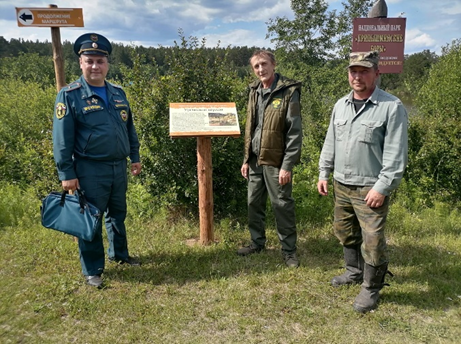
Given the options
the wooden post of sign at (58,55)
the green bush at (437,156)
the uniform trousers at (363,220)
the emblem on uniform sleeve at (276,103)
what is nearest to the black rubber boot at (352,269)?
Answer: the uniform trousers at (363,220)

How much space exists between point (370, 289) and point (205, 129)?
2.24 m

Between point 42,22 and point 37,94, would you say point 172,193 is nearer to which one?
point 42,22

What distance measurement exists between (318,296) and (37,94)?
38.9 feet

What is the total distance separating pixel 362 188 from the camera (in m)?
2.77

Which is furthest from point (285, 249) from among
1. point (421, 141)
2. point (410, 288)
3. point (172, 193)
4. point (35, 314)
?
point (421, 141)

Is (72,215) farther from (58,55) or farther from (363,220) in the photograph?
(363,220)

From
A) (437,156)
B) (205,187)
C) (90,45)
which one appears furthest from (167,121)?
(437,156)

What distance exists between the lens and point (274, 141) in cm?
337

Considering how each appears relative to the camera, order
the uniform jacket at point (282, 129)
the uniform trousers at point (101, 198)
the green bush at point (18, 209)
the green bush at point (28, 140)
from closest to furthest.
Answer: the uniform trousers at point (101, 198) < the uniform jacket at point (282, 129) < the green bush at point (18, 209) < the green bush at point (28, 140)

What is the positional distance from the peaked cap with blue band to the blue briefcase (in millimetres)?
1254

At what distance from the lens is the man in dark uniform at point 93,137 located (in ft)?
9.72

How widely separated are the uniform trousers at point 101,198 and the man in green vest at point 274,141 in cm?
137

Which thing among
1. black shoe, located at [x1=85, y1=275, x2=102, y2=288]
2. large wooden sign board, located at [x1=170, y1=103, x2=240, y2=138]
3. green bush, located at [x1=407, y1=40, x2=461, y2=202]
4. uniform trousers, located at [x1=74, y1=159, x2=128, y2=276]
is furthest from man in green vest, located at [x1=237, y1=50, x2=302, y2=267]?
green bush, located at [x1=407, y1=40, x2=461, y2=202]

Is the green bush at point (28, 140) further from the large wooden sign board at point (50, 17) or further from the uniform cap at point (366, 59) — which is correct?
the uniform cap at point (366, 59)
